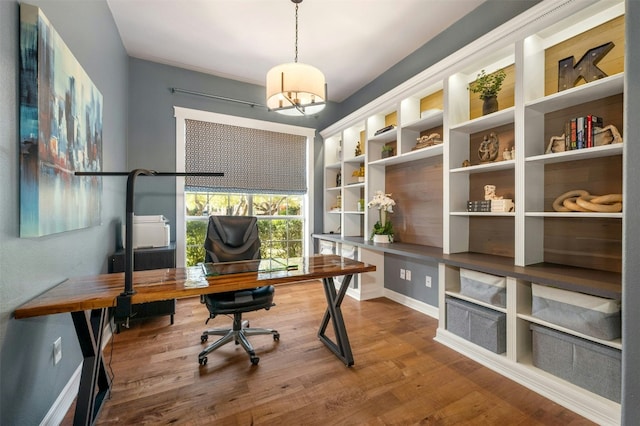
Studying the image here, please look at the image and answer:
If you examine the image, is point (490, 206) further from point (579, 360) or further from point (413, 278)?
point (413, 278)

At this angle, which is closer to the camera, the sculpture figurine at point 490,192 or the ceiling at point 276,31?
the sculpture figurine at point 490,192

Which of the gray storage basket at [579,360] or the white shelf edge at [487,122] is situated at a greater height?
the white shelf edge at [487,122]

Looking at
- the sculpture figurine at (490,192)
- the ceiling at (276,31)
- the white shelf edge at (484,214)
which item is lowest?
the white shelf edge at (484,214)

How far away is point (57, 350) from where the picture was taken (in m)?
1.53

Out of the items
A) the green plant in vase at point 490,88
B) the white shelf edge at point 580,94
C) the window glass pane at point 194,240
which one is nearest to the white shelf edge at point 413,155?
the green plant in vase at point 490,88

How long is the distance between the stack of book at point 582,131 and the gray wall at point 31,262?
9.85 feet

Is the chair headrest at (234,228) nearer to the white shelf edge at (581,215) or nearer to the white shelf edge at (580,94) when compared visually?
the white shelf edge at (581,215)

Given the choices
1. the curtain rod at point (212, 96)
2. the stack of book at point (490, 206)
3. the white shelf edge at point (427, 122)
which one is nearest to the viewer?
the stack of book at point (490, 206)

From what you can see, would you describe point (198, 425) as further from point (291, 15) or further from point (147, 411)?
point (291, 15)

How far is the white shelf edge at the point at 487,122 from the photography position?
206cm

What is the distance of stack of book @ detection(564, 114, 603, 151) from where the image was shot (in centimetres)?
169

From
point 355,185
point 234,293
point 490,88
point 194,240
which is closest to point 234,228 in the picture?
point 234,293

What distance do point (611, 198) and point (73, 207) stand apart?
3.25m

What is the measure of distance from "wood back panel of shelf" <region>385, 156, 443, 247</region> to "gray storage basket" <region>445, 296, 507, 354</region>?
Result: 853 mm
